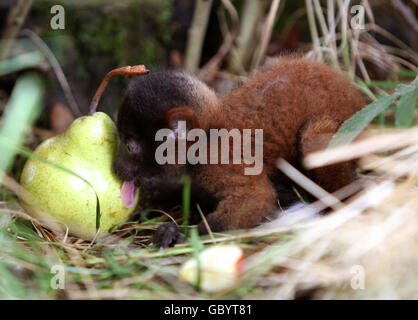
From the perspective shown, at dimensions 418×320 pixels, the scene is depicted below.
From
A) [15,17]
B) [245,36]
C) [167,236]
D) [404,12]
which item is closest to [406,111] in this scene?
[167,236]

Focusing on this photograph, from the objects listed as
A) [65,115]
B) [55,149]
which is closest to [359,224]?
[55,149]

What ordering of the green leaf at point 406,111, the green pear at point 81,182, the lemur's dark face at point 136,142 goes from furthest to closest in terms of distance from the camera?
the lemur's dark face at point 136,142 → the green pear at point 81,182 → the green leaf at point 406,111

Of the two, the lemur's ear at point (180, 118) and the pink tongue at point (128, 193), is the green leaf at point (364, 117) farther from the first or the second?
the pink tongue at point (128, 193)

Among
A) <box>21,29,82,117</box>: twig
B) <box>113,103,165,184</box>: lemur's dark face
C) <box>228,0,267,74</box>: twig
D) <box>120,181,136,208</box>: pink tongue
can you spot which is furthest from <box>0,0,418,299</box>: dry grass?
<box>228,0,267,74</box>: twig

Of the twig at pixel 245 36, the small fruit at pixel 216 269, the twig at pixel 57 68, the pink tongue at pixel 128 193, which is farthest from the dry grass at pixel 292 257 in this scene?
the twig at pixel 245 36

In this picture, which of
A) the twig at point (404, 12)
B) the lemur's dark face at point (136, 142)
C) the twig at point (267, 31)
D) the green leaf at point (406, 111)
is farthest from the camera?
the twig at point (404, 12)

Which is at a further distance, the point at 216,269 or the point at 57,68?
the point at 57,68

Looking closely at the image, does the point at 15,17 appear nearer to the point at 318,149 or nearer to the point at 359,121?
the point at 318,149
